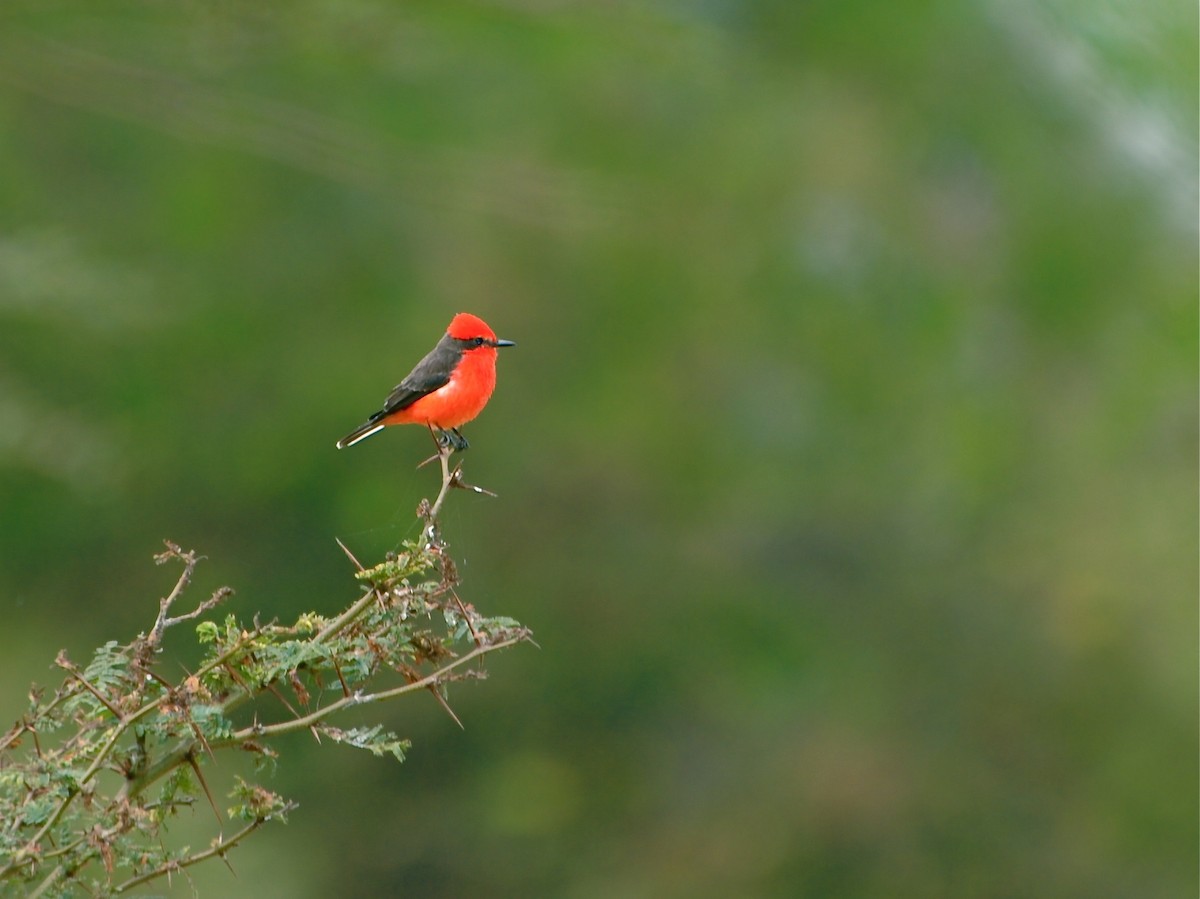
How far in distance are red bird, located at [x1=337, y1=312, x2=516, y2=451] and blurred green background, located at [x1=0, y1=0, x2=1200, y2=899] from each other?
12.6 ft

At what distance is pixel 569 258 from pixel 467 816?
3.66 metres

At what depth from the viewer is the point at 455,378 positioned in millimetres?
3789

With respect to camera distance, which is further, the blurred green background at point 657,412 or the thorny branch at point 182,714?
the blurred green background at point 657,412

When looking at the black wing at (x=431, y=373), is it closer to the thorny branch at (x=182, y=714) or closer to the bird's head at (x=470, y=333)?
the bird's head at (x=470, y=333)

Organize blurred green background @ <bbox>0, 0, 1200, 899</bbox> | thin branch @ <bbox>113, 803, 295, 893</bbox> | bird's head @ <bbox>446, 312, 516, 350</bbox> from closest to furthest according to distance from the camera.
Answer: thin branch @ <bbox>113, 803, 295, 893</bbox> < bird's head @ <bbox>446, 312, 516, 350</bbox> < blurred green background @ <bbox>0, 0, 1200, 899</bbox>

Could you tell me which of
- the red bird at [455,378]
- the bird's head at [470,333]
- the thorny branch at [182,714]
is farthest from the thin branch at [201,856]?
the bird's head at [470,333]

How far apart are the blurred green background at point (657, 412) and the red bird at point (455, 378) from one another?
12.6 feet

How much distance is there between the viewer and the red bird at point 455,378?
373 centimetres

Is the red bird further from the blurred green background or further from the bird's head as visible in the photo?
the blurred green background

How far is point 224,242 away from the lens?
8.91 m

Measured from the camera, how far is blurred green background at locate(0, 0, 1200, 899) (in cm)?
837

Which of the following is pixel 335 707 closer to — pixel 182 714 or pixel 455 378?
pixel 182 714

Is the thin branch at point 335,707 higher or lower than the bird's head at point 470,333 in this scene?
lower

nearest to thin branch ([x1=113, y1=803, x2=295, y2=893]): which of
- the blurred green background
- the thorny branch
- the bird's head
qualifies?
the thorny branch
